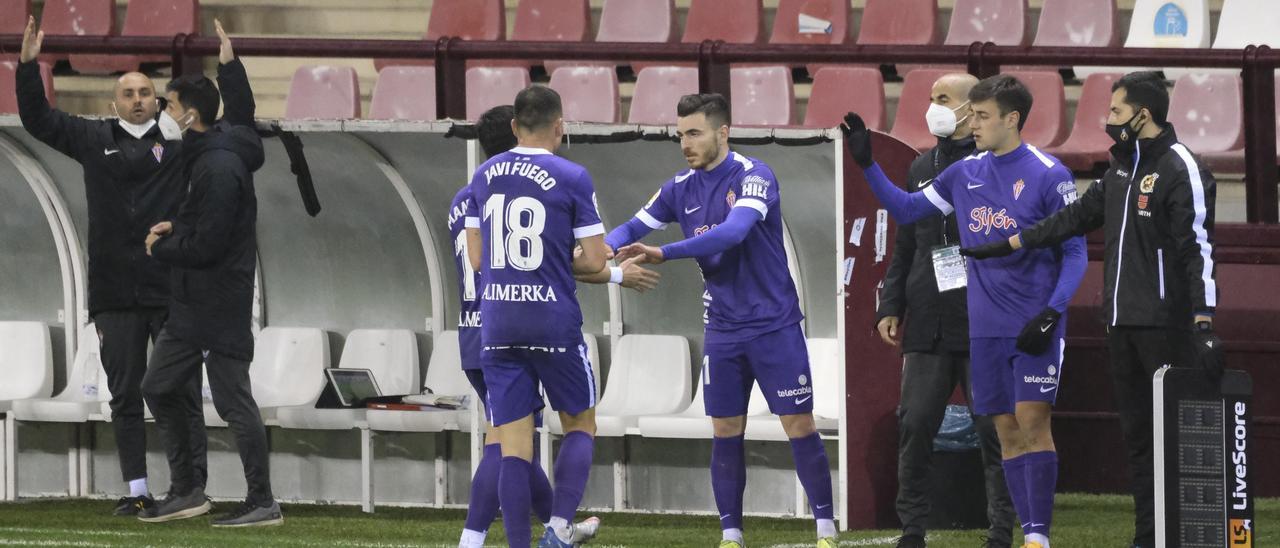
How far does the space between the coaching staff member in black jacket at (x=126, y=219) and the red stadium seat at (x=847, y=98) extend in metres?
3.88

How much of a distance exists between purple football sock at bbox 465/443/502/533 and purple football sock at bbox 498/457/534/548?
0.27 metres

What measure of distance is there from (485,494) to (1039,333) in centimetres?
201

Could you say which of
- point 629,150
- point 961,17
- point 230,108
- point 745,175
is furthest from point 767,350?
point 961,17

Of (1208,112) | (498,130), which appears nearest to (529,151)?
(498,130)

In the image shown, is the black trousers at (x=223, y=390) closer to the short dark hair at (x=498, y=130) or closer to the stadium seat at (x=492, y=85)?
the short dark hair at (x=498, y=130)

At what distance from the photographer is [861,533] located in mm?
7785

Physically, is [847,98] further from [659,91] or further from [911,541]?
[911,541]

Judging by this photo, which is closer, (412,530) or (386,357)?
(412,530)

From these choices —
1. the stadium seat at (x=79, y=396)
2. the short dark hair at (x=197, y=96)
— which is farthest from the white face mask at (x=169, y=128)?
the stadium seat at (x=79, y=396)

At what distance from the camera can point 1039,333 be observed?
21.2ft

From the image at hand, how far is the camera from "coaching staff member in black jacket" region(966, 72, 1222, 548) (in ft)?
20.5

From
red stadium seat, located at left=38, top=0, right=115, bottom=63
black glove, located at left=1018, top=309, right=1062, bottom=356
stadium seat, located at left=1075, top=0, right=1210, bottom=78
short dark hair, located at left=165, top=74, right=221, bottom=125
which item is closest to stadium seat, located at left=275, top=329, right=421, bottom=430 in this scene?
short dark hair, located at left=165, top=74, right=221, bottom=125

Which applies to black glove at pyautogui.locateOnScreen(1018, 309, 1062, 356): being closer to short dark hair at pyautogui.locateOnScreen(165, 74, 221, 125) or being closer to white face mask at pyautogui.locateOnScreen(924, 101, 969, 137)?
white face mask at pyautogui.locateOnScreen(924, 101, 969, 137)

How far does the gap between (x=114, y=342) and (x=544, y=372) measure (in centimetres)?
291
